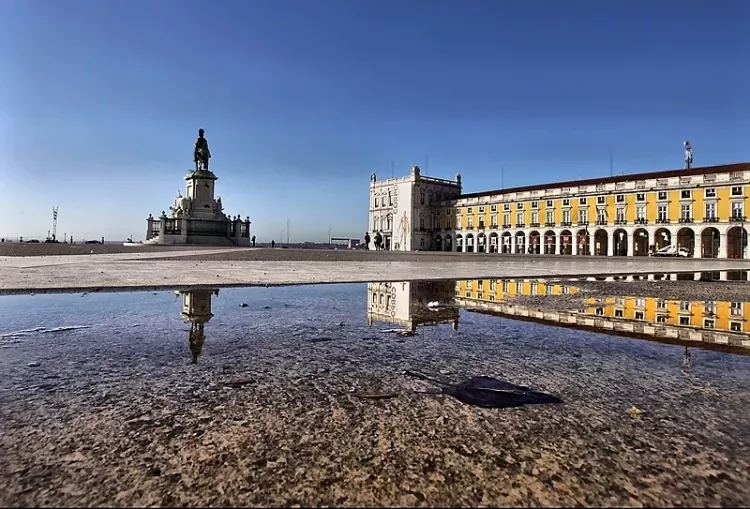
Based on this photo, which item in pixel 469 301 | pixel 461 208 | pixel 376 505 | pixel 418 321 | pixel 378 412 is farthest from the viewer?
pixel 461 208

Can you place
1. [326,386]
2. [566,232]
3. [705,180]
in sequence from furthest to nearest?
1. [566,232]
2. [705,180]
3. [326,386]

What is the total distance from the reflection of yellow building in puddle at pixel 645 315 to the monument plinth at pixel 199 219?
39.0 meters

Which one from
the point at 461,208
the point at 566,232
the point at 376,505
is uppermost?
the point at 461,208

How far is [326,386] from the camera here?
2242mm

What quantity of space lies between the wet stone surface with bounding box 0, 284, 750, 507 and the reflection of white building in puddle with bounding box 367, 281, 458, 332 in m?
0.91

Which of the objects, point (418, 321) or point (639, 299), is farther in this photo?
point (639, 299)

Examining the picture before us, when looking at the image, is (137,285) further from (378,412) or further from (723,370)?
(723,370)

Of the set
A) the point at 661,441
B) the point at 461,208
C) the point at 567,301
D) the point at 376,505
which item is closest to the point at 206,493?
the point at 376,505

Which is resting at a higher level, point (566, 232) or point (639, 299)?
point (566, 232)

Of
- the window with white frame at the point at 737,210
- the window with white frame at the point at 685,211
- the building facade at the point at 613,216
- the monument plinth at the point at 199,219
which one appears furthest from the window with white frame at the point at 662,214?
the monument plinth at the point at 199,219

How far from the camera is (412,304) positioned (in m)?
5.36

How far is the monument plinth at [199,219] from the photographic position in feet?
135

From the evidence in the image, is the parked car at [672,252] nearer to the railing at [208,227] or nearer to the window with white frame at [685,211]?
the window with white frame at [685,211]

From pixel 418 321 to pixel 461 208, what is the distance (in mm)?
65461
